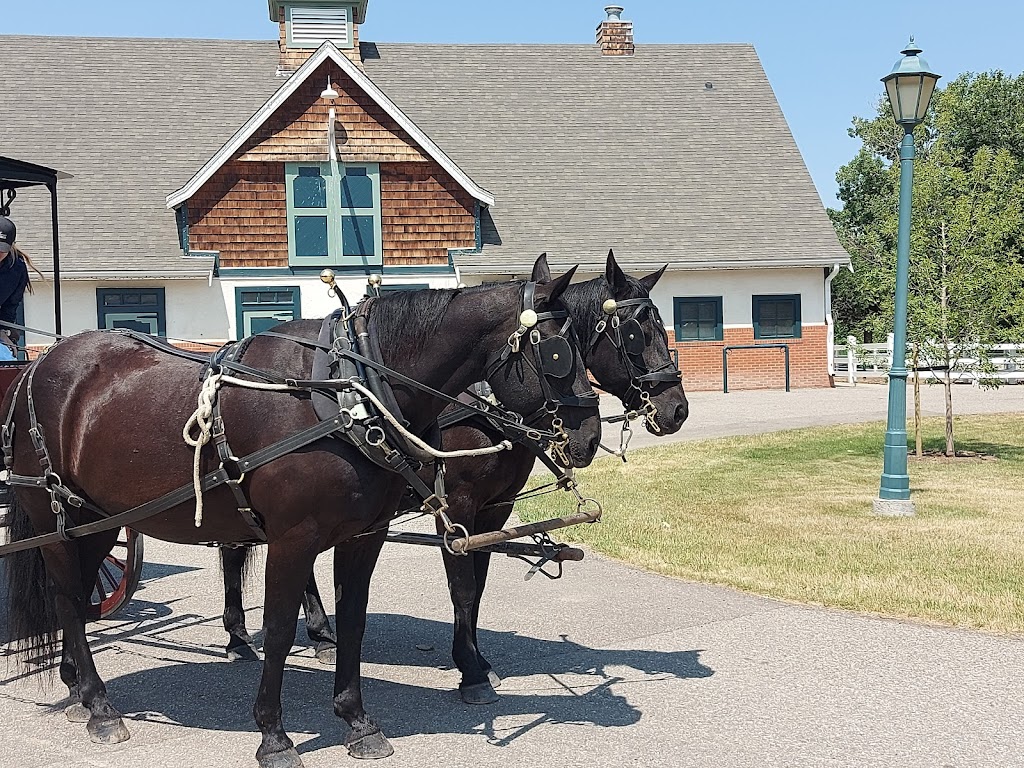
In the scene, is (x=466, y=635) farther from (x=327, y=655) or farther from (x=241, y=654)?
(x=241, y=654)

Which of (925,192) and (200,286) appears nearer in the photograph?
(925,192)

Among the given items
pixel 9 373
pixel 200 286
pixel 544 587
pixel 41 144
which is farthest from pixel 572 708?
pixel 41 144

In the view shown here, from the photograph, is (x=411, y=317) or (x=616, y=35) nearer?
(x=411, y=317)

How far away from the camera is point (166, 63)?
28266mm

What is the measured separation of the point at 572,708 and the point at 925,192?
11586 millimetres

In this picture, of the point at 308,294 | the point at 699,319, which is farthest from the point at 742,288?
the point at 308,294

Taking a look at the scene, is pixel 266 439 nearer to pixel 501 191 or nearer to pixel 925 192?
pixel 925 192

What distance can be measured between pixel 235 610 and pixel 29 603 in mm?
1185

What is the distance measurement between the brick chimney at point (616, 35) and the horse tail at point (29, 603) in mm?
27841

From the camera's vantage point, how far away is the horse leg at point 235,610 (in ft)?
20.9

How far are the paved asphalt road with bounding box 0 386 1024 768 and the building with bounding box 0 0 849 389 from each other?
651 inches

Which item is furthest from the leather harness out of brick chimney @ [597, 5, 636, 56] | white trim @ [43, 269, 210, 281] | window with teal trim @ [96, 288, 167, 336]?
brick chimney @ [597, 5, 636, 56]

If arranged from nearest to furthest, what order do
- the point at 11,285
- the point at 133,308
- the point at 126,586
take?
1. the point at 126,586
2. the point at 11,285
3. the point at 133,308

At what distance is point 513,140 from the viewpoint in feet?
91.4
